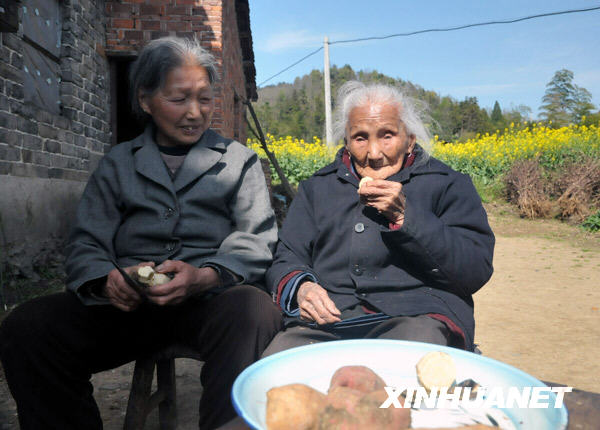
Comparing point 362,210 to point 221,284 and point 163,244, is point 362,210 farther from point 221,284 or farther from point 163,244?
point 163,244

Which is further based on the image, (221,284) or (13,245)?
(13,245)

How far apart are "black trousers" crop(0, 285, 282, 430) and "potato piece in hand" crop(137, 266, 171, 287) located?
0.62ft

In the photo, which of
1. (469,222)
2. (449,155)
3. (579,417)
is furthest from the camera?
(449,155)

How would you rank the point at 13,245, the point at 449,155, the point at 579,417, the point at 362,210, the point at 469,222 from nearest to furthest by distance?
the point at 579,417
the point at 469,222
the point at 362,210
the point at 13,245
the point at 449,155

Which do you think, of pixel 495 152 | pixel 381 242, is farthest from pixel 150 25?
pixel 495 152

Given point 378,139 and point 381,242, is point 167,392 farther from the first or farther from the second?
point 378,139

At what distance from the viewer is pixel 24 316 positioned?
1638 mm

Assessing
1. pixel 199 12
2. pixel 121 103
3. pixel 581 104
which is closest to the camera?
pixel 199 12

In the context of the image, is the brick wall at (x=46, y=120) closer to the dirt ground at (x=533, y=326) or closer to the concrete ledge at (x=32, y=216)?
the concrete ledge at (x=32, y=216)

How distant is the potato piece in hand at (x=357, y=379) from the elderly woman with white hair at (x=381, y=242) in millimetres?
706

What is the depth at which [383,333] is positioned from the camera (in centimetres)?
166

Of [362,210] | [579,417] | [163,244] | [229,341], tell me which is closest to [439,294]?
[362,210]

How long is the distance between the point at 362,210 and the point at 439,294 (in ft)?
1.37

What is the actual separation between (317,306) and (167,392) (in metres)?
1.04
